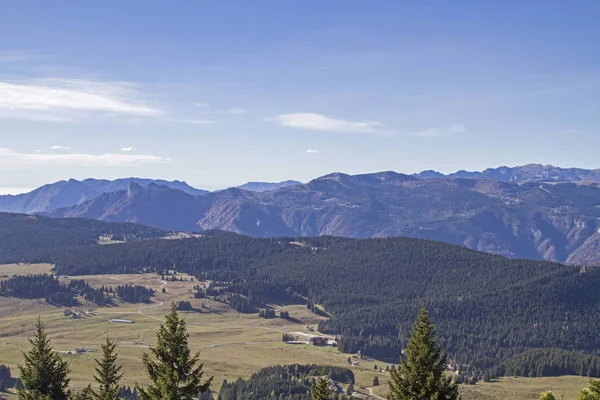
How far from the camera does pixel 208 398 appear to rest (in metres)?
166

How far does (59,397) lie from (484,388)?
498 feet

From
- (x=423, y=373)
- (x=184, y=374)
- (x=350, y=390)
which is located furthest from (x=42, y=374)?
(x=350, y=390)

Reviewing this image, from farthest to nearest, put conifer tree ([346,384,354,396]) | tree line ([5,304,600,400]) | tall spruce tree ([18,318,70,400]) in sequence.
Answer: conifer tree ([346,384,354,396]) < tall spruce tree ([18,318,70,400]) < tree line ([5,304,600,400])

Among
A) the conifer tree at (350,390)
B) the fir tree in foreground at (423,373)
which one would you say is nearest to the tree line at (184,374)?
the fir tree in foreground at (423,373)

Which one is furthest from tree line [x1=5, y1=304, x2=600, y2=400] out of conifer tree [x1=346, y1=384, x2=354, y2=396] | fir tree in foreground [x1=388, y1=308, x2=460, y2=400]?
conifer tree [x1=346, y1=384, x2=354, y2=396]

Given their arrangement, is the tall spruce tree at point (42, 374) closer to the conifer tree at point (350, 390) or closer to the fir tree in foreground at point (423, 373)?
the fir tree in foreground at point (423, 373)

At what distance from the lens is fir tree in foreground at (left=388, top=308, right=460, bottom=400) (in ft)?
148

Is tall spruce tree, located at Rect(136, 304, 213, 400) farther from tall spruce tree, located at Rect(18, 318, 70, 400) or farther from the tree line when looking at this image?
tall spruce tree, located at Rect(18, 318, 70, 400)

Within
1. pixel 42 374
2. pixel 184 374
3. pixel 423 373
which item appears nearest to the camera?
pixel 423 373

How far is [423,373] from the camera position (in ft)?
150

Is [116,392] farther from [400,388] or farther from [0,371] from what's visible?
[0,371]

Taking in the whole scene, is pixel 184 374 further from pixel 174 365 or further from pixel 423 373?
pixel 423 373

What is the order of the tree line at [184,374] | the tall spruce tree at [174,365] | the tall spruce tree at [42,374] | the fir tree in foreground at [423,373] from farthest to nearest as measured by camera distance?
the tall spruce tree at [42,374], the tall spruce tree at [174,365], the tree line at [184,374], the fir tree in foreground at [423,373]

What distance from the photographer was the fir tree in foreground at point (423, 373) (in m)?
45.2
